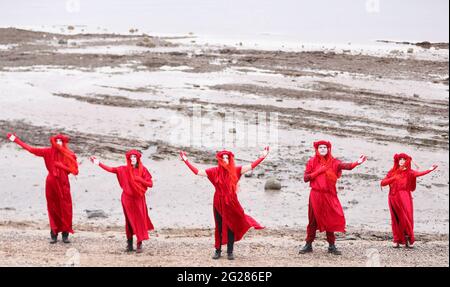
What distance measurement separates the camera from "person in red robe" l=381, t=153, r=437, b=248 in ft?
44.3

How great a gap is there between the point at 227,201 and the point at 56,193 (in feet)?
10.4

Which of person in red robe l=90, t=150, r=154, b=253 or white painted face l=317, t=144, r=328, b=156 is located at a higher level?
white painted face l=317, t=144, r=328, b=156

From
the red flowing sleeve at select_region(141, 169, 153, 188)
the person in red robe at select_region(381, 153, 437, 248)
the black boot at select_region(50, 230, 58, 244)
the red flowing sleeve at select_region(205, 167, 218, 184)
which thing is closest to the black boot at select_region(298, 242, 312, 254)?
the person in red robe at select_region(381, 153, 437, 248)

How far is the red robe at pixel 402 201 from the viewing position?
13.5 m

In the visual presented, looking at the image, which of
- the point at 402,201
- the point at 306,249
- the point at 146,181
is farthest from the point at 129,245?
the point at 402,201

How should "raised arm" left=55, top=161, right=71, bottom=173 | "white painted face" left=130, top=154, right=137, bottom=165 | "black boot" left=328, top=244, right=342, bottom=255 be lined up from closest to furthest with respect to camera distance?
"white painted face" left=130, top=154, right=137, bottom=165 < "black boot" left=328, top=244, right=342, bottom=255 < "raised arm" left=55, top=161, right=71, bottom=173

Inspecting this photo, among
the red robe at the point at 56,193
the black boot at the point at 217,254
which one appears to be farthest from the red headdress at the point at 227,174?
the red robe at the point at 56,193

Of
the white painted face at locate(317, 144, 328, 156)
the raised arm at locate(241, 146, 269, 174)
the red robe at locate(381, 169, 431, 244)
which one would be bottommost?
the red robe at locate(381, 169, 431, 244)

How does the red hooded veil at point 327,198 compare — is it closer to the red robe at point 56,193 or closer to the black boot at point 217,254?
the black boot at point 217,254

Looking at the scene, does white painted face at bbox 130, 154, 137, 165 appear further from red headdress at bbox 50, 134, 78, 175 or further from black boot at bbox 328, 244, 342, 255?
black boot at bbox 328, 244, 342, 255

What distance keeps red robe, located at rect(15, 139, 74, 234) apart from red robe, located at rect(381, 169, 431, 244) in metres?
5.57

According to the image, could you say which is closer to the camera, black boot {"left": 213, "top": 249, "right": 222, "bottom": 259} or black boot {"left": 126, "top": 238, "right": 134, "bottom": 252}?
black boot {"left": 213, "top": 249, "right": 222, "bottom": 259}

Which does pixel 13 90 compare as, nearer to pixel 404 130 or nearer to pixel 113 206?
pixel 113 206

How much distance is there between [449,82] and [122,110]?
1460 cm
